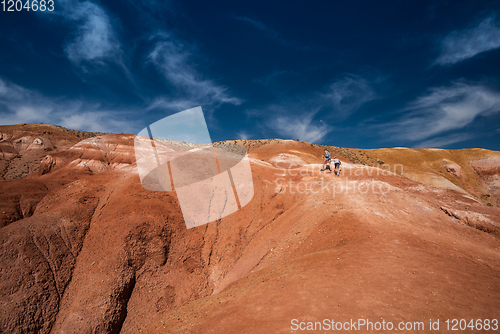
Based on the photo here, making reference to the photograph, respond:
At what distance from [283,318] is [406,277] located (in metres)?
3.89

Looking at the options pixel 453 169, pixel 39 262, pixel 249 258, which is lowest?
pixel 249 258

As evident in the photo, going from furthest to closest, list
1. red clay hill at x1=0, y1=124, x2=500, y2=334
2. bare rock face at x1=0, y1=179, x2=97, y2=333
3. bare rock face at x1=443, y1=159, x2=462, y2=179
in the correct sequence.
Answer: bare rock face at x1=443, y1=159, x2=462, y2=179, bare rock face at x1=0, y1=179, x2=97, y2=333, red clay hill at x1=0, y1=124, x2=500, y2=334

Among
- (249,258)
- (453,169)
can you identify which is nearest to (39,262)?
(249,258)

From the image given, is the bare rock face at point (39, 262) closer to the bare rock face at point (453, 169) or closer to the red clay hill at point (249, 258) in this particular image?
the red clay hill at point (249, 258)

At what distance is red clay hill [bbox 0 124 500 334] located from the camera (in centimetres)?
531

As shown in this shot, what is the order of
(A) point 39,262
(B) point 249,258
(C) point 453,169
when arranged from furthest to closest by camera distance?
(C) point 453,169, (B) point 249,258, (A) point 39,262

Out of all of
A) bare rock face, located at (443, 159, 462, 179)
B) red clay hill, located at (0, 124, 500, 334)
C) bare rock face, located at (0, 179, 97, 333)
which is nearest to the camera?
red clay hill, located at (0, 124, 500, 334)

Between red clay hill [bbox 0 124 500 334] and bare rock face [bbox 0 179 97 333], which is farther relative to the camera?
bare rock face [bbox 0 179 97 333]

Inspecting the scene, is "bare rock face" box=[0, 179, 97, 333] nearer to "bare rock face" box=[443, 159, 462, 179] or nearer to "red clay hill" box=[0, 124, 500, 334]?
"red clay hill" box=[0, 124, 500, 334]

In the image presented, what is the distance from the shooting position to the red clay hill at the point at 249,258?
5.31 m

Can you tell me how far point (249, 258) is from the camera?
36.3 feet

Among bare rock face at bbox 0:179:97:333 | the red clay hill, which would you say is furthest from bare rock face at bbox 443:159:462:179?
bare rock face at bbox 0:179:97:333

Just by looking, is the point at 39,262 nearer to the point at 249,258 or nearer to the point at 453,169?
the point at 249,258

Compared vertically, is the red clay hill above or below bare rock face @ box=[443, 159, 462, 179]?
below
